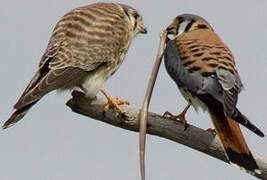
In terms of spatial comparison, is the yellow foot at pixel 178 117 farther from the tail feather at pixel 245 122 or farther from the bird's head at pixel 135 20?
the bird's head at pixel 135 20

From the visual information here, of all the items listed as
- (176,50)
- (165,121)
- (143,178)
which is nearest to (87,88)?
(176,50)

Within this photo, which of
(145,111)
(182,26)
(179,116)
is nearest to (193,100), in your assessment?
(179,116)

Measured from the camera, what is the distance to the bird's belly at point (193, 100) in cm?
517

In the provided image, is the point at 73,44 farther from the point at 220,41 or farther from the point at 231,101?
the point at 231,101

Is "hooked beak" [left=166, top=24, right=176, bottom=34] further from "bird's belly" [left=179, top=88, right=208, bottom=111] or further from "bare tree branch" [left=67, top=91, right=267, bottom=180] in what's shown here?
"bare tree branch" [left=67, top=91, right=267, bottom=180]

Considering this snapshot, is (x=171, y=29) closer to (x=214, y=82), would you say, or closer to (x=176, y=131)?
(x=214, y=82)

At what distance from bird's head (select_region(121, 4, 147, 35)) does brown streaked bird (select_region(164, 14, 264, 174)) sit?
944 mm

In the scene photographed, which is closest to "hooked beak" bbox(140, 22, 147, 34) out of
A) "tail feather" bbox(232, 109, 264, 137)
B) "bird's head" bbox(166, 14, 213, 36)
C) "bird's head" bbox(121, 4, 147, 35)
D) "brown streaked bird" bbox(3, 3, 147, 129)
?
"bird's head" bbox(121, 4, 147, 35)

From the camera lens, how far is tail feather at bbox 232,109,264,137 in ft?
14.4

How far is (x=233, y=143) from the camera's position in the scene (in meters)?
4.71

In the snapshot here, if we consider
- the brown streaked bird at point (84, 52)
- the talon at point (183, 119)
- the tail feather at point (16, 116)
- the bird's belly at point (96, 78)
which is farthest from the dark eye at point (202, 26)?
the tail feather at point (16, 116)

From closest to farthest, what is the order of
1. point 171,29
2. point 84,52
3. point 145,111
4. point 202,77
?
point 145,111
point 202,77
point 84,52
point 171,29

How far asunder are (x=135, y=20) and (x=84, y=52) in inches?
43.4

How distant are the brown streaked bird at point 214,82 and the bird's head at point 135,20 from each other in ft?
3.10
